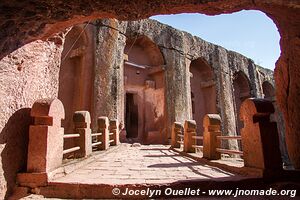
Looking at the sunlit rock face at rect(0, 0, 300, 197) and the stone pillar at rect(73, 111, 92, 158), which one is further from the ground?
the sunlit rock face at rect(0, 0, 300, 197)

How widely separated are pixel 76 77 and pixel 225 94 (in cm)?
1112

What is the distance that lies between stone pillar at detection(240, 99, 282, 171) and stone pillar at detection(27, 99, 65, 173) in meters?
3.38

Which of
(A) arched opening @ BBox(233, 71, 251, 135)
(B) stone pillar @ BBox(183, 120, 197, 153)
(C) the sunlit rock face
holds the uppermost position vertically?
(A) arched opening @ BBox(233, 71, 251, 135)

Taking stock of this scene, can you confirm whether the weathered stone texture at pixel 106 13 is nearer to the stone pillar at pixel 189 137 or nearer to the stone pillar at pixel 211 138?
the stone pillar at pixel 211 138

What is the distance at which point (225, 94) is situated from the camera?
1614 centimetres

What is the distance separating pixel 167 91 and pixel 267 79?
13.9 m

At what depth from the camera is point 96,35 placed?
34.5ft

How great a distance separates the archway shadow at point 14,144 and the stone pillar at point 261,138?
3.82 m

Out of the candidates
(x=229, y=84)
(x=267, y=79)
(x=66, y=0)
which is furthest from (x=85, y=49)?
(x=267, y=79)

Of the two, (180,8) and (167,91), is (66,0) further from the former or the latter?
(167,91)

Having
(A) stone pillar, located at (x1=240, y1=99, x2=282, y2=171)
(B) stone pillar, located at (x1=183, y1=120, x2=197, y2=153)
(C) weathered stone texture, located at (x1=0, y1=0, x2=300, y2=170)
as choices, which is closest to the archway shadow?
(C) weathered stone texture, located at (x1=0, y1=0, x2=300, y2=170)

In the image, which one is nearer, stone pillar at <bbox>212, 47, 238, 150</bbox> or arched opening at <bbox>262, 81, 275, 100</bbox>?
stone pillar at <bbox>212, 47, 238, 150</bbox>

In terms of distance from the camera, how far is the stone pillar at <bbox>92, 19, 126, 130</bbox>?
10023 mm

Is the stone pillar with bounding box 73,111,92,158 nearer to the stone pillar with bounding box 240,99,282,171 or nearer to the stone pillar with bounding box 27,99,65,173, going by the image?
the stone pillar with bounding box 27,99,65,173
